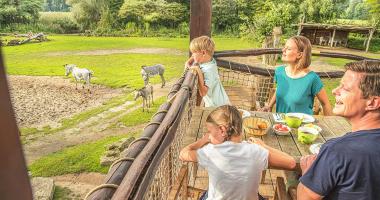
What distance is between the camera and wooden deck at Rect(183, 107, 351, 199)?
2.51 m

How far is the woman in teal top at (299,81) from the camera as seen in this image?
3314mm

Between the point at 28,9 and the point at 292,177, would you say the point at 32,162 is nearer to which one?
the point at 292,177

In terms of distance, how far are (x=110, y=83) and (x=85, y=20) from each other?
22467 millimetres

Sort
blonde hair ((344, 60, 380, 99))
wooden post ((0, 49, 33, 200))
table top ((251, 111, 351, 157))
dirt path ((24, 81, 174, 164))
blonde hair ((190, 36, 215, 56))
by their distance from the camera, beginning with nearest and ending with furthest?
wooden post ((0, 49, 33, 200)) → blonde hair ((344, 60, 380, 99)) → table top ((251, 111, 351, 157)) → blonde hair ((190, 36, 215, 56)) → dirt path ((24, 81, 174, 164))

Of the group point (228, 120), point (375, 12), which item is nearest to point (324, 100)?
point (228, 120)

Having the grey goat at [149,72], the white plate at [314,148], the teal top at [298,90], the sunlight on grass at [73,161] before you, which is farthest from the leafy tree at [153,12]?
the white plate at [314,148]

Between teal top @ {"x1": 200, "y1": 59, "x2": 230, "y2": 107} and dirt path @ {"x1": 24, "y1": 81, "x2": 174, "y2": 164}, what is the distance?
20.4ft

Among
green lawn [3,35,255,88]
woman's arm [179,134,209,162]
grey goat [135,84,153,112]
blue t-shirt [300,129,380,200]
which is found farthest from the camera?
green lawn [3,35,255,88]

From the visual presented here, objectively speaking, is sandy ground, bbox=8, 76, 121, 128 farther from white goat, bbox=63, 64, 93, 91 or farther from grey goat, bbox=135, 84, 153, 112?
grey goat, bbox=135, 84, 153, 112

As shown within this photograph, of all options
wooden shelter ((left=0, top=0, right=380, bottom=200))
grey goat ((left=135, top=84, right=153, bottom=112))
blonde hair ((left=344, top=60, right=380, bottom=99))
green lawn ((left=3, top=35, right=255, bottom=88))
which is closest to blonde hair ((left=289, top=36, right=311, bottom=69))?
wooden shelter ((left=0, top=0, right=380, bottom=200))

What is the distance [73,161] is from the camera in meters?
7.93

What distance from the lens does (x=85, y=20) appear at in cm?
3538

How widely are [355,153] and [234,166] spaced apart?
743mm

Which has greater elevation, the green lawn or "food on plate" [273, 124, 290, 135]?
"food on plate" [273, 124, 290, 135]
